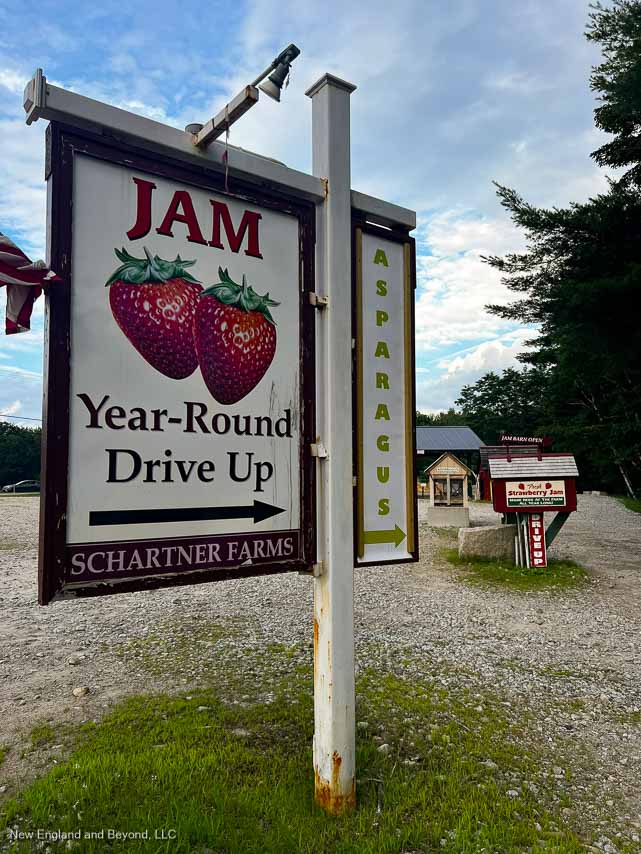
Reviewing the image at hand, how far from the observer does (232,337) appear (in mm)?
2660

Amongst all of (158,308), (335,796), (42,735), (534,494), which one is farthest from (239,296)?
(534,494)

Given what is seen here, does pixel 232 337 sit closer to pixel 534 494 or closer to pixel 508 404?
pixel 534 494

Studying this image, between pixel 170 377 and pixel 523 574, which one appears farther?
pixel 523 574

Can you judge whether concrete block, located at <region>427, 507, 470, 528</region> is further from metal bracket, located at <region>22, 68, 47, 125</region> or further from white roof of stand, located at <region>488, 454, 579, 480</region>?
metal bracket, located at <region>22, 68, 47, 125</region>

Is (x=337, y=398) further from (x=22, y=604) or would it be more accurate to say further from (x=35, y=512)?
(x=35, y=512)

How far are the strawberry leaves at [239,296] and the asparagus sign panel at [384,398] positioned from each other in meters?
0.51

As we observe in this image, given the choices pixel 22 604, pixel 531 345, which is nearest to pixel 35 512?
pixel 22 604

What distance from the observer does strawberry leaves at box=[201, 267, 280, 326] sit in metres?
2.63

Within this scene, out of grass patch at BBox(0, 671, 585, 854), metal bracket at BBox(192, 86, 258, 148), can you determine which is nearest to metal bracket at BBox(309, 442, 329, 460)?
metal bracket at BBox(192, 86, 258, 148)

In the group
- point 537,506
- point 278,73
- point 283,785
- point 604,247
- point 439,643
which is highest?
point 604,247

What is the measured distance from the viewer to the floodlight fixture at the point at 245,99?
2393 mm

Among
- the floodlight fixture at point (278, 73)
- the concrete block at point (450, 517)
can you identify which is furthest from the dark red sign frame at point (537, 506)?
the floodlight fixture at point (278, 73)

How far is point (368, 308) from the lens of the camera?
3109 mm

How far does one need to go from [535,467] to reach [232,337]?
7.56 meters
